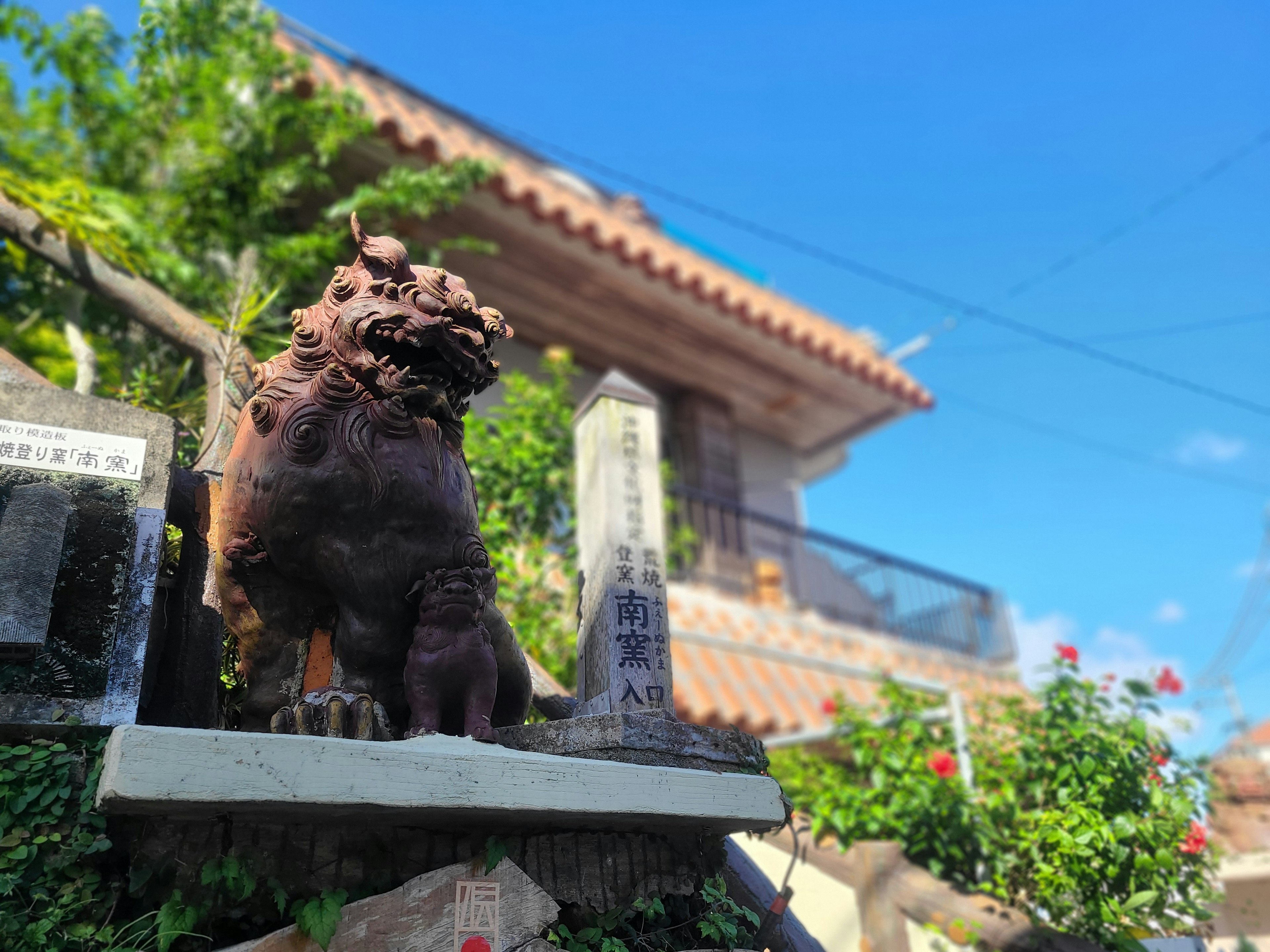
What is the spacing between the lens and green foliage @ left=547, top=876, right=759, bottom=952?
1.99 meters

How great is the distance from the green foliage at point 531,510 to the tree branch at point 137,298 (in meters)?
1.43

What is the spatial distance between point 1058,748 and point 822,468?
628cm

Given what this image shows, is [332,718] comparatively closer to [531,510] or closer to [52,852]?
[52,852]

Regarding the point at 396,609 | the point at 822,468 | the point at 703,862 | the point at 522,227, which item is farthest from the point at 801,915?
the point at 822,468

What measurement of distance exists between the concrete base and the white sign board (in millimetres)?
1066

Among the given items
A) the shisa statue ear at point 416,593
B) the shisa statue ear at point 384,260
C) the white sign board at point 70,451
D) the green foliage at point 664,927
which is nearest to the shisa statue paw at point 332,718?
the shisa statue ear at point 416,593

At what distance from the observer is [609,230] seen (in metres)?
7.02

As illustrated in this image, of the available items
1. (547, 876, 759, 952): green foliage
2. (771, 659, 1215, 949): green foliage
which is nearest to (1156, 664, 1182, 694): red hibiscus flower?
(771, 659, 1215, 949): green foliage

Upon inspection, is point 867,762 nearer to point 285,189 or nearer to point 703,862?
point 703,862

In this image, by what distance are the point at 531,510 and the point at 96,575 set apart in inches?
121

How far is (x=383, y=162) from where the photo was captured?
6.22m

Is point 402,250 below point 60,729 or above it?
above

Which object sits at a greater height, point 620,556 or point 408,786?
point 620,556

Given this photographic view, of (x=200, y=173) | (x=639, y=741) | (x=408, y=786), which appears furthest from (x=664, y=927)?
(x=200, y=173)
